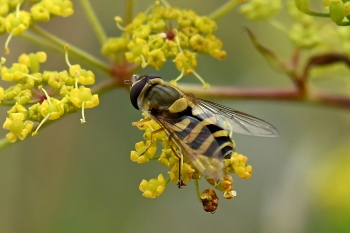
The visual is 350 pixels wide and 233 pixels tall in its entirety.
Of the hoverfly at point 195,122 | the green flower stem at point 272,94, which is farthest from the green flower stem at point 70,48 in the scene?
the green flower stem at point 272,94

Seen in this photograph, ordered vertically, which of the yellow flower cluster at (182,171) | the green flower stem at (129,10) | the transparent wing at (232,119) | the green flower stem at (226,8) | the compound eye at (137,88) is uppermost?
the green flower stem at (129,10)

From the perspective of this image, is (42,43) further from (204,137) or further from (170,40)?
(204,137)

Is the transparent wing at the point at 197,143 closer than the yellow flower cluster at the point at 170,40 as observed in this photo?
Yes

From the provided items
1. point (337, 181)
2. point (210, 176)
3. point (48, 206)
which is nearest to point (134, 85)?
point (210, 176)

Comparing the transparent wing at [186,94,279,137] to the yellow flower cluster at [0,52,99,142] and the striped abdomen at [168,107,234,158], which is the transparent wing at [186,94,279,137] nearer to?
the striped abdomen at [168,107,234,158]

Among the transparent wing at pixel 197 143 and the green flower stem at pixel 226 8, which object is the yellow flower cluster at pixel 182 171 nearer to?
the transparent wing at pixel 197 143
